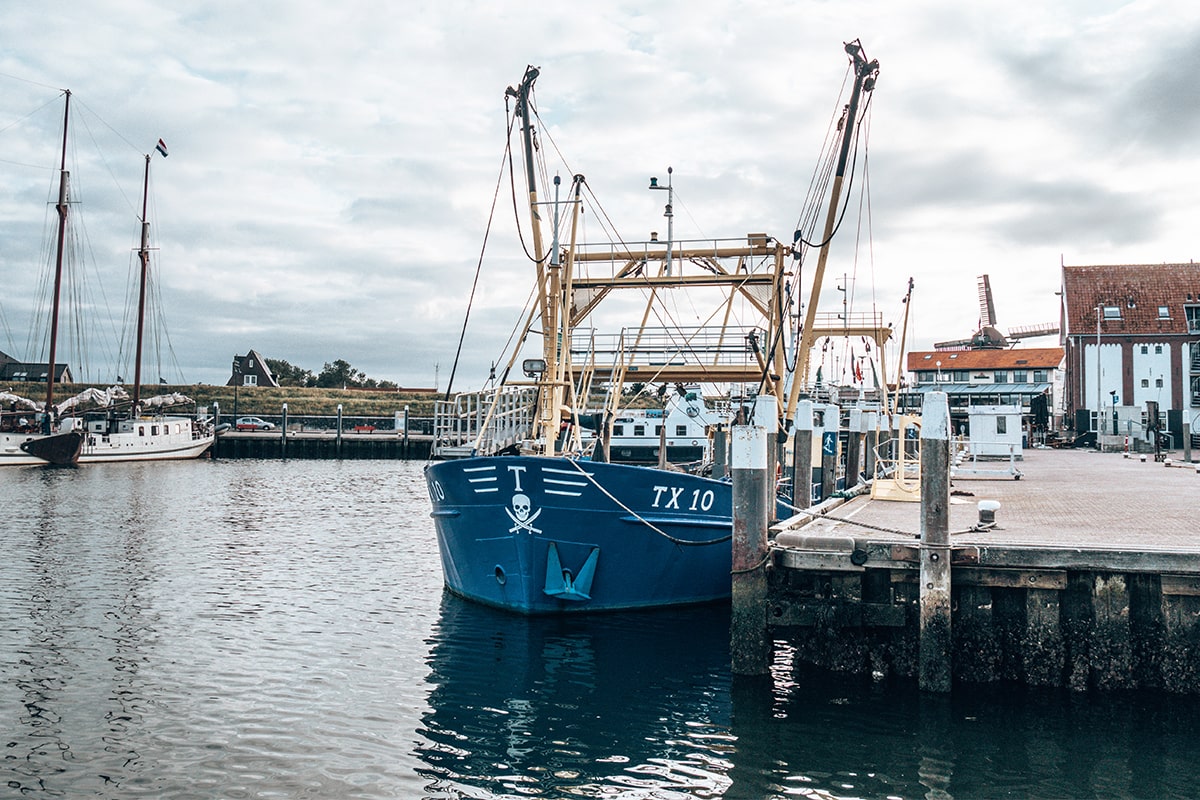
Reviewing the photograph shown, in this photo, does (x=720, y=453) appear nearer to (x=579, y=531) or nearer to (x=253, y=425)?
(x=579, y=531)

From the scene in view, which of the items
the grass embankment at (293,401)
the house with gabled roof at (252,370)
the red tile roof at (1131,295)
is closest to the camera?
the red tile roof at (1131,295)

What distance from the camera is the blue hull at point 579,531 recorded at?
48.0 feet

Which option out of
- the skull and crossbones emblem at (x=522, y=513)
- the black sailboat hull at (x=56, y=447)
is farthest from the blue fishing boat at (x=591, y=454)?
the black sailboat hull at (x=56, y=447)

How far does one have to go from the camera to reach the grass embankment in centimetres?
9600

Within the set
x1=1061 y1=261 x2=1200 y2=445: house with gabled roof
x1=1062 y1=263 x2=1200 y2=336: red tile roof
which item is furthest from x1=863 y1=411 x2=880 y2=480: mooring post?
x1=1062 y1=263 x2=1200 y2=336: red tile roof

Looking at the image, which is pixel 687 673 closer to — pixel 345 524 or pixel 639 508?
pixel 639 508

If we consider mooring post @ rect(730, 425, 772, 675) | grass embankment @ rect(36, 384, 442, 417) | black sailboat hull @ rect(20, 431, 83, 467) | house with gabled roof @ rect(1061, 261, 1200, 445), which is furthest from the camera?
grass embankment @ rect(36, 384, 442, 417)

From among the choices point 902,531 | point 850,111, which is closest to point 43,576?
point 902,531

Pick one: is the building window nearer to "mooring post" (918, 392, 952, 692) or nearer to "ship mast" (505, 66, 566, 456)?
"ship mast" (505, 66, 566, 456)

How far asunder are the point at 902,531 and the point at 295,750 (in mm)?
7963

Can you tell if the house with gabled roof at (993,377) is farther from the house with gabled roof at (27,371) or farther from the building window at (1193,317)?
the house with gabled roof at (27,371)

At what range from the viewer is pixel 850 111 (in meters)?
21.4

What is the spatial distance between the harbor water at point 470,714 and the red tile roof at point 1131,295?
5989 cm

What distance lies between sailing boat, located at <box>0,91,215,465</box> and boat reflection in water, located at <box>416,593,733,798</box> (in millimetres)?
49003
